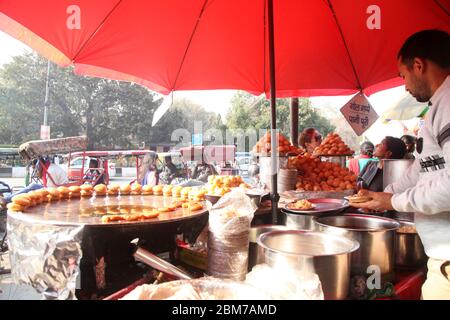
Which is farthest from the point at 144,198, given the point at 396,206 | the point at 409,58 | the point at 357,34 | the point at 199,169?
the point at 199,169

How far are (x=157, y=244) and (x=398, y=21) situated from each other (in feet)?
10.2

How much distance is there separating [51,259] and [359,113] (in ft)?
13.7

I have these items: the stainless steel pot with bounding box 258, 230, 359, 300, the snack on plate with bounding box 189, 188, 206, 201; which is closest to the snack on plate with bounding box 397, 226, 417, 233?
the stainless steel pot with bounding box 258, 230, 359, 300

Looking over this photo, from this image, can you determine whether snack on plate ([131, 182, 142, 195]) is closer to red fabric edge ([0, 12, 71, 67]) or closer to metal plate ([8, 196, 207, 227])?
metal plate ([8, 196, 207, 227])

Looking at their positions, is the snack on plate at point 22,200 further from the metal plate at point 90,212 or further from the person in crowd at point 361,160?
the person in crowd at point 361,160

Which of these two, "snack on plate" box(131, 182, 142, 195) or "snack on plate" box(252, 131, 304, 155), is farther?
"snack on plate" box(252, 131, 304, 155)

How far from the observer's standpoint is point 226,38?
142 inches

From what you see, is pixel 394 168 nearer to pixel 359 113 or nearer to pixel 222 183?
pixel 222 183

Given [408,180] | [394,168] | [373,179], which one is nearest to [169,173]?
[373,179]

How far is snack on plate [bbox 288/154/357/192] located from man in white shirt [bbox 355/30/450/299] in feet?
4.02

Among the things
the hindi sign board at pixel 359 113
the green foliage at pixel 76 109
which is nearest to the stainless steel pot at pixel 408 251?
the hindi sign board at pixel 359 113

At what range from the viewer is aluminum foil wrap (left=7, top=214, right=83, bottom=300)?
1.64 metres

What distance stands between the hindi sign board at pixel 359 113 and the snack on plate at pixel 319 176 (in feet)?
4.61

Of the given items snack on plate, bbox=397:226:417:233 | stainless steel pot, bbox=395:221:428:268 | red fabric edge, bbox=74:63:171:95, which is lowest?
stainless steel pot, bbox=395:221:428:268
